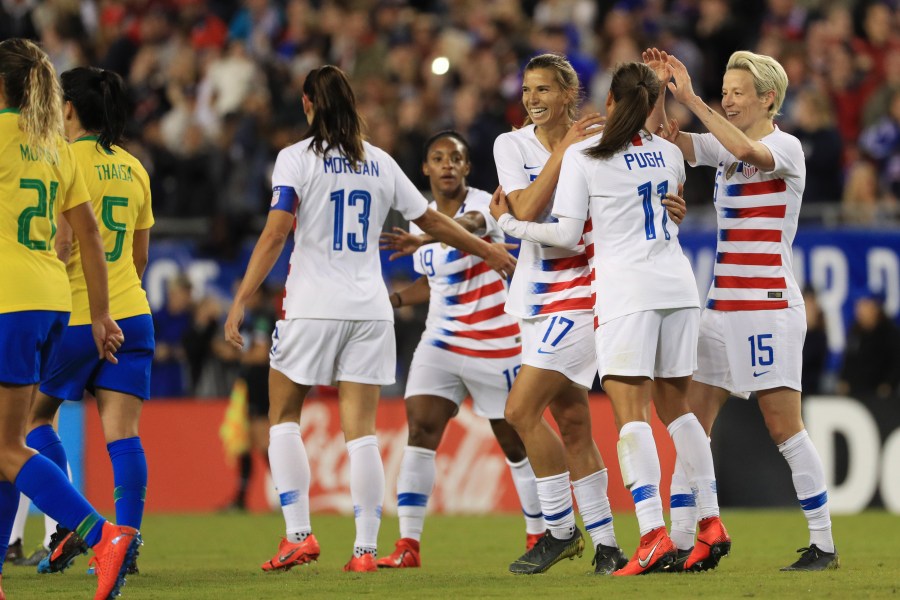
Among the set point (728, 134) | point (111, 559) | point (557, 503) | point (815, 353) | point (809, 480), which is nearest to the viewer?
point (111, 559)

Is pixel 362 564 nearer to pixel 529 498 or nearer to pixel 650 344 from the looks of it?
pixel 529 498

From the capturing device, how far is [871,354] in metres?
14.2

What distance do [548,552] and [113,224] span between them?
2.84 meters

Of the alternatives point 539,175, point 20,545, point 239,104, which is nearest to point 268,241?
point 539,175

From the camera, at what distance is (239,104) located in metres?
18.5

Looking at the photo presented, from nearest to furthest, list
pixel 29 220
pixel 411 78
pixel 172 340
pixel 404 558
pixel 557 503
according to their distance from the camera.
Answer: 1. pixel 29 220
2. pixel 557 503
3. pixel 404 558
4. pixel 172 340
5. pixel 411 78

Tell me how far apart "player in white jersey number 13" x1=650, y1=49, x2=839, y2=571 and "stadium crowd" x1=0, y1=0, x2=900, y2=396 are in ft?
22.8

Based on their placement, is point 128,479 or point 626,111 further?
point 128,479

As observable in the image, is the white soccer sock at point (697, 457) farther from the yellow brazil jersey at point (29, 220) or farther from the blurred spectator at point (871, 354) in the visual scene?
the blurred spectator at point (871, 354)

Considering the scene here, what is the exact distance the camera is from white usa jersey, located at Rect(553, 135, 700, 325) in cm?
714

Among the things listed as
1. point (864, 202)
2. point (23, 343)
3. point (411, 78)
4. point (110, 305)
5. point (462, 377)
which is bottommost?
point (462, 377)

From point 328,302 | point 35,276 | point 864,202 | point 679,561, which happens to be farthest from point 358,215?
point 864,202

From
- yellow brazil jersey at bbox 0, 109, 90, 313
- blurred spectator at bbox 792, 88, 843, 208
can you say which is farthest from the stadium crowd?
yellow brazil jersey at bbox 0, 109, 90, 313

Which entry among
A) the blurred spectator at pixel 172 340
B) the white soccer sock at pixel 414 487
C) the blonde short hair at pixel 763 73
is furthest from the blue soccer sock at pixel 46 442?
the blurred spectator at pixel 172 340
